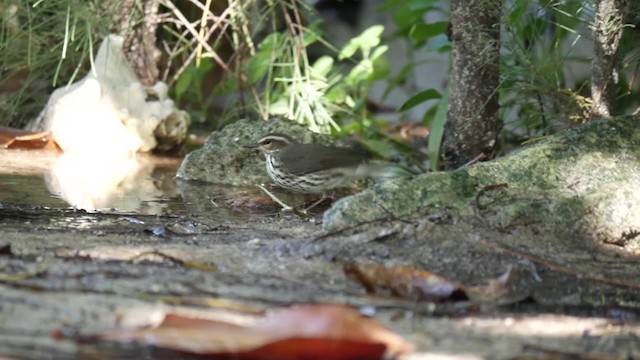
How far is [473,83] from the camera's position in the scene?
186 inches

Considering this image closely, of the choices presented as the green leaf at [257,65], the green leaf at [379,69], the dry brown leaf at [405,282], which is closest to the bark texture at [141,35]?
the green leaf at [257,65]

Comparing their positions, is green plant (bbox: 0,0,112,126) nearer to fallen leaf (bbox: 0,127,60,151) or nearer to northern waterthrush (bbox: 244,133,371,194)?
fallen leaf (bbox: 0,127,60,151)

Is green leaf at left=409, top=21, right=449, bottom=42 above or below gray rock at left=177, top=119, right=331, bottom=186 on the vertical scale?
above

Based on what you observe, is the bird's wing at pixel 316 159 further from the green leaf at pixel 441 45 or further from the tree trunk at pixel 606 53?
the green leaf at pixel 441 45

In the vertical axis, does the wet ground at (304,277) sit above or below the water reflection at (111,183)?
above

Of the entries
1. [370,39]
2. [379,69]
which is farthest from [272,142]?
[379,69]

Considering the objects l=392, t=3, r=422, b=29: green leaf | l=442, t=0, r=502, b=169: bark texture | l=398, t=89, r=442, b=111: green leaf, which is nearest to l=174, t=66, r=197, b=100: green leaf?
l=392, t=3, r=422, b=29: green leaf

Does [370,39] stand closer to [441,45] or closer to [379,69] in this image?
[379,69]

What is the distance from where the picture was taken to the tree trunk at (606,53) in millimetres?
4109

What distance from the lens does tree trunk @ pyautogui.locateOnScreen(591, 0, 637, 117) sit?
13.5 feet

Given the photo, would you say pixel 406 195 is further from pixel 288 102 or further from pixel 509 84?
pixel 288 102

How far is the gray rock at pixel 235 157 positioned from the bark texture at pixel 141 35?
5.41ft

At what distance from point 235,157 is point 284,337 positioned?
373 cm

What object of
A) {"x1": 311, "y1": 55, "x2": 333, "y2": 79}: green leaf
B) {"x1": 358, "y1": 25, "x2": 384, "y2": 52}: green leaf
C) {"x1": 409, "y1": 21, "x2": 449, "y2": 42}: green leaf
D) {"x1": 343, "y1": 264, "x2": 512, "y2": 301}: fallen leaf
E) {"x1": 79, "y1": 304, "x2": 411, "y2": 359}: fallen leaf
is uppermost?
{"x1": 409, "y1": 21, "x2": 449, "y2": 42}: green leaf
